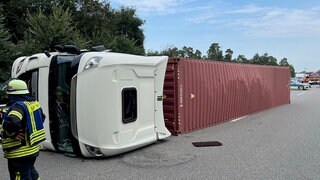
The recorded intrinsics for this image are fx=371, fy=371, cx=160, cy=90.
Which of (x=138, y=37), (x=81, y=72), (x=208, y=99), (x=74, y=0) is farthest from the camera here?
(x=138, y=37)

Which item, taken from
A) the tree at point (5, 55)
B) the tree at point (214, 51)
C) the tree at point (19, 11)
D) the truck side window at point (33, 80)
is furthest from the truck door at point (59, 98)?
the tree at point (214, 51)

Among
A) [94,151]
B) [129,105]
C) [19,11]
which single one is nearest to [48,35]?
[19,11]

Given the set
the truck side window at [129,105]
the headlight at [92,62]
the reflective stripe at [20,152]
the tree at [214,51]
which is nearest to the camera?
the reflective stripe at [20,152]

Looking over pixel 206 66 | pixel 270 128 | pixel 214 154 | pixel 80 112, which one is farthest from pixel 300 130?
pixel 80 112

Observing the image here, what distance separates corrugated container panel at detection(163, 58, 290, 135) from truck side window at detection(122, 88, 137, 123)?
9.55 feet

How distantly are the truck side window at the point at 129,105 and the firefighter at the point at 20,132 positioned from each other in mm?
3273

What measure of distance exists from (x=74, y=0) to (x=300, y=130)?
23.9m

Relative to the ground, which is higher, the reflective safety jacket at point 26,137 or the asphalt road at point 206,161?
the reflective safety jacket at point 26,137

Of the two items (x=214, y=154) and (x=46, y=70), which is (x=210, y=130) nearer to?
(x=214, y=154)

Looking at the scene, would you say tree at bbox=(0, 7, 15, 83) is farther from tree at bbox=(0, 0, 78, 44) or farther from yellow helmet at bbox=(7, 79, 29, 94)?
yellow helmet at bbox=(7, 79, 29, 94)

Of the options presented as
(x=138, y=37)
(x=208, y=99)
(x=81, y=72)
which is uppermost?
(x=138, y=37)

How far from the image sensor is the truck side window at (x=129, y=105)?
7926mm

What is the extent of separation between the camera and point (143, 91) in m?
8.63

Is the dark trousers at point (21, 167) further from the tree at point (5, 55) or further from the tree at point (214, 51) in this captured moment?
the tree at point (214, 51)
